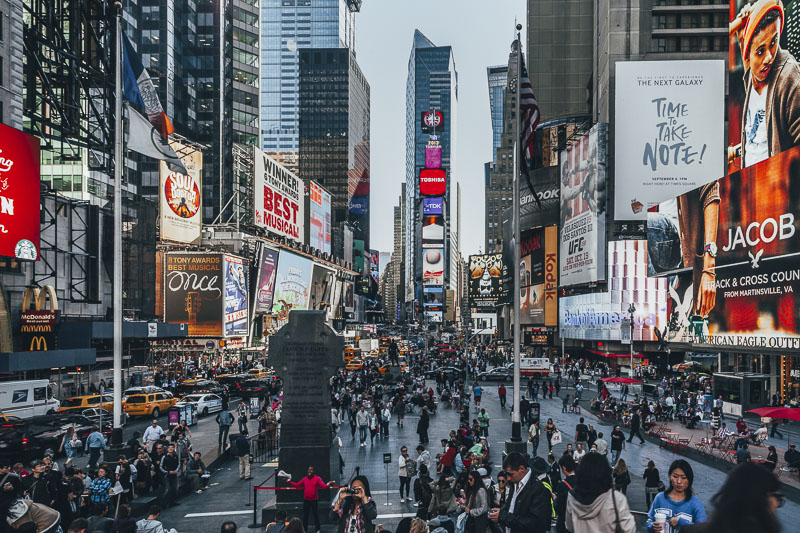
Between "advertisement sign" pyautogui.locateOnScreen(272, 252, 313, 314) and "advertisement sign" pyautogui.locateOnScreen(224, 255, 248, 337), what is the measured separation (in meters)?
8.14

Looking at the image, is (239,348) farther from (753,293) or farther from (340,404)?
(753,293)

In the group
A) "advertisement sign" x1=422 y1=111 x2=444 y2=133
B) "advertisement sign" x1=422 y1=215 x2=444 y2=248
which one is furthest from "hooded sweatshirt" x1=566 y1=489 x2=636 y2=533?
"advertisement sign" x1=422 y1=215 x2=444 y2=248

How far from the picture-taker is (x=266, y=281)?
240 ft

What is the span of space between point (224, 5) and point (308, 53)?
9323 centimetres

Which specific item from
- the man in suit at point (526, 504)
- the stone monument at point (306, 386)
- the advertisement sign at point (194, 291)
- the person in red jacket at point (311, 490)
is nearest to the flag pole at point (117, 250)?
the stone monument at point (306, 386)

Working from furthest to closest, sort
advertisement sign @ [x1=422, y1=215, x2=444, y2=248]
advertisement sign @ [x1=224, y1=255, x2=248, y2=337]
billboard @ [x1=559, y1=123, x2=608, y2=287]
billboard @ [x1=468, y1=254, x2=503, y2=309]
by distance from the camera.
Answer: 1. advertisement sign @ [x1=422, y1=215, x2=444, y2=248]
2. billboard @ [x1=468, y1=254, x2=503, y2=309]
3. billboard @ [x1=559, y1=123, x2=608, y2=287]
4. advertisement sign @ [x1=224, y1=255, x2=248, y2=337]

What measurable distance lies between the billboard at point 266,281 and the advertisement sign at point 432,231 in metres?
41.8

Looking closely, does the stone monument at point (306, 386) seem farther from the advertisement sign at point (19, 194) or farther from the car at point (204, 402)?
the advertisement sign at point (19, 194)

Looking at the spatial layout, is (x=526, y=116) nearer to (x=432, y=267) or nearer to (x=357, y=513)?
(x=357, y=513)

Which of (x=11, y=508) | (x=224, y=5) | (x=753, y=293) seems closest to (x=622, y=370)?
(x=753, y=293)

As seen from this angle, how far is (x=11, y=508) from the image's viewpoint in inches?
334

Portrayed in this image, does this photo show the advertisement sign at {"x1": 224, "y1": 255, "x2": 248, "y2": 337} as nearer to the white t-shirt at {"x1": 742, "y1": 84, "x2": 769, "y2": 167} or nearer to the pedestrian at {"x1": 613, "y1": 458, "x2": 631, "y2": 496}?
the white t-shirt at {"x1": 742, "y1": 84, "x2": 769, "y2": 167}

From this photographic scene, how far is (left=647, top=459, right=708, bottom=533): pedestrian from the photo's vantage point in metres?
5.91

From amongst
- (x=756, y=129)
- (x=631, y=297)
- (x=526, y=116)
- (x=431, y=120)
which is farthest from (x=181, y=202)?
(x=431, y=120)
